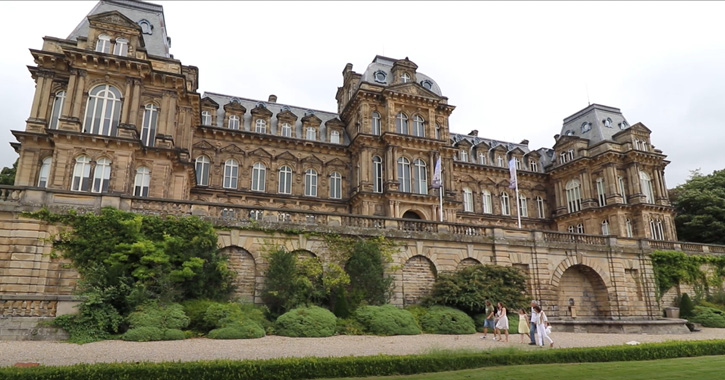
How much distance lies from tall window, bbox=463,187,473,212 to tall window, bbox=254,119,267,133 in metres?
22.6

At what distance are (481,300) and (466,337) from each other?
10.0 feet

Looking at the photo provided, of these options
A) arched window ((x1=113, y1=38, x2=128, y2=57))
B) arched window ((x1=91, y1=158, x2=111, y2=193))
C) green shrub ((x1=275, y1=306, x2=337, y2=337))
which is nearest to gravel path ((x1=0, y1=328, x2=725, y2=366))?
green shrub ((x1=275, y1=306, x2=337, y2=337))

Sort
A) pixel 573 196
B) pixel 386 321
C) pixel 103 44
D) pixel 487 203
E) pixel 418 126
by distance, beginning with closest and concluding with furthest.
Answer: pixel 386 321 < pixel 103 44 < pixel 418 126 < pixel 573 196 < pixel 487 203

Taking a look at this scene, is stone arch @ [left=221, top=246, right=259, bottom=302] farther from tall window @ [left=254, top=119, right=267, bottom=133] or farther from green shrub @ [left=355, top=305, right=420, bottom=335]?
tall window @ [left=254, top=119, right=267, bottom=133]

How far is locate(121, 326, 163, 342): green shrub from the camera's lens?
15891 mm

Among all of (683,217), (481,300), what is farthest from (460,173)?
(481,300)

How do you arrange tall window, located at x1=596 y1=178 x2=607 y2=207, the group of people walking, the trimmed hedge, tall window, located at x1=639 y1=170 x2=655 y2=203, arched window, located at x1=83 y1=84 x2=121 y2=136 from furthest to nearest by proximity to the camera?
tall window, located at x1=596 y1=178 x2=607 y2=207 → tall window, located at x1=639 y1=170 x2=655 y2=203 → arched window, located at x1=83 y1=84 x2=121 y2=136 → the group of people walking → the trimmed hedge

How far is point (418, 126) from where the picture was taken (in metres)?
40.4

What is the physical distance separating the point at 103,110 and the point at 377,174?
20666 mm

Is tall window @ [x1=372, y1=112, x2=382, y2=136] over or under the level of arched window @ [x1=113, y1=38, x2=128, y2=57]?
under

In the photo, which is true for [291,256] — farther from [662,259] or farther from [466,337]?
[662,259]

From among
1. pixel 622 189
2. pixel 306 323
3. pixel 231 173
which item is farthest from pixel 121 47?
pixel 622 189

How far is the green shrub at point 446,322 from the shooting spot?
20719mm

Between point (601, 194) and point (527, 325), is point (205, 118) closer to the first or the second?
point (527, 325)
